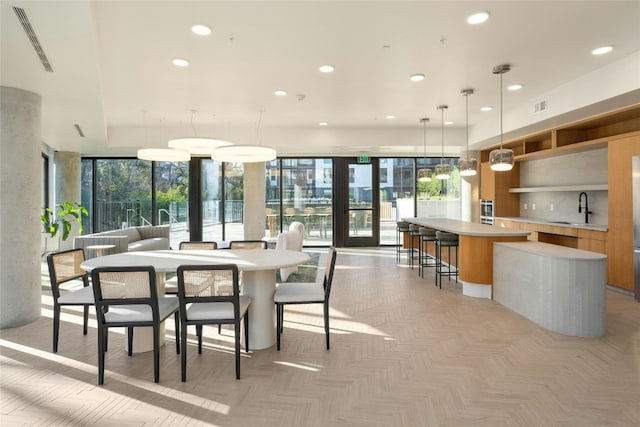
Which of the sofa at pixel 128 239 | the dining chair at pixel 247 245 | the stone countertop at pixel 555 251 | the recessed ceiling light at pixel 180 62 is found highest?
the recessed ceiling light at pixel 180 62

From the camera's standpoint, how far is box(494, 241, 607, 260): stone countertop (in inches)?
154

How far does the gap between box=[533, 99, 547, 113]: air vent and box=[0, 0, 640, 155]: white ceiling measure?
9 cm

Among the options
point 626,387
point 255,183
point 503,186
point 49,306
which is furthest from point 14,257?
point 503,186

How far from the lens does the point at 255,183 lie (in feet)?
35.4

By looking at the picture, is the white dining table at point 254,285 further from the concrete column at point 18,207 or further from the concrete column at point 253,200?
the concrete column at point 253,200

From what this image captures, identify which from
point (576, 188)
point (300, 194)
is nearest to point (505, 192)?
point (576, 188)

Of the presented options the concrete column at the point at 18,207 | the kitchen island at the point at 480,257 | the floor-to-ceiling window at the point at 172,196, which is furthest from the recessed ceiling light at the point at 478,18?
the floor-to-ceiling window at the point at 172,196

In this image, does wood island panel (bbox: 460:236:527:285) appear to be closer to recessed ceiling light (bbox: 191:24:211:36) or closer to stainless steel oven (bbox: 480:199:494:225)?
stainless steel oven (bbox: 480:199:494:225)

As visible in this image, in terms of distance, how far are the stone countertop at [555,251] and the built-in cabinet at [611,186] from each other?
1.67 metres

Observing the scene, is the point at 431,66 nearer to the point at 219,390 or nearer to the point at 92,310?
the point at 219,390

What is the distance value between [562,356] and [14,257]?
18.4ft

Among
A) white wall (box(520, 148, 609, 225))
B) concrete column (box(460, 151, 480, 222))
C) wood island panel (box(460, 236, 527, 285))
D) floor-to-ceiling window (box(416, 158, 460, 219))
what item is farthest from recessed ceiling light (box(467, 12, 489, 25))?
floor-to-ceiling window (box(416, 158, 460, 219))

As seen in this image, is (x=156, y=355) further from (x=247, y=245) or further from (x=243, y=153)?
(x=243, y=153)

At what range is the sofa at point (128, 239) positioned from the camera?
7.30 metres
